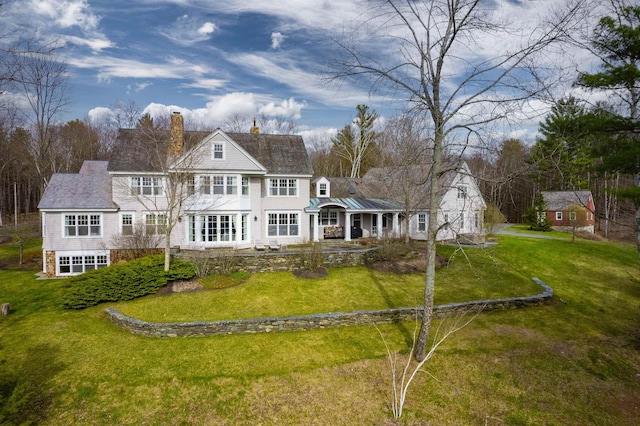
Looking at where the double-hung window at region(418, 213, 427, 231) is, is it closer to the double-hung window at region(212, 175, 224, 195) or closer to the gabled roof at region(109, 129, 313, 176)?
the gabled roof at region(109, 129, 313, 176)

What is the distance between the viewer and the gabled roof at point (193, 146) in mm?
21297

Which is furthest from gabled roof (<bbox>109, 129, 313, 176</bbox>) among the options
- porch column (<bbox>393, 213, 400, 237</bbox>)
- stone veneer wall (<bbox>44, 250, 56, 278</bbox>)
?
porch column (<bbox>393, 213, 400, 237</bbox>)

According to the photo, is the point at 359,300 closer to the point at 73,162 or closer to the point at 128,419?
the point at 128,419

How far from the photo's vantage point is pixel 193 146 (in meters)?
19.3

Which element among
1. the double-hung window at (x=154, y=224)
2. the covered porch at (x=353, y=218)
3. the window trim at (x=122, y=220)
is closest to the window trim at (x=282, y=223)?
the covered porch at (x=353, y=218)

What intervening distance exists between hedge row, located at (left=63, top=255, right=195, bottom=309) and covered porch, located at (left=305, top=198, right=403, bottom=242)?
11443 mm

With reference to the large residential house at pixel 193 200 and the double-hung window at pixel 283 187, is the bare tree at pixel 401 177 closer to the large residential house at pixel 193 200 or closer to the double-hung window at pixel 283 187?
the large residential house at pixel 193 200

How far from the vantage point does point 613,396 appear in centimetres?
897

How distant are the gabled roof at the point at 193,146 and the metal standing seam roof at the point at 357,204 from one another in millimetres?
2500

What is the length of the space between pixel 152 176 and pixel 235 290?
35.9ft

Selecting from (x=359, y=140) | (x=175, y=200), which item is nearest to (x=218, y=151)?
(x=175, y=200)

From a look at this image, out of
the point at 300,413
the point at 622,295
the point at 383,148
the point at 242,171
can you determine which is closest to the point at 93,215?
the point at 242,171

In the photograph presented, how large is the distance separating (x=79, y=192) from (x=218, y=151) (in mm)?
8790

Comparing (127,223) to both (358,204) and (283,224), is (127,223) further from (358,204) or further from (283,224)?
(358,204)
